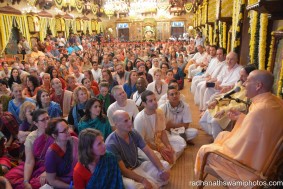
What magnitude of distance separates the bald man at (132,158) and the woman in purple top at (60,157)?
0.38 metres

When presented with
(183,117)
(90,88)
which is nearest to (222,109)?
(183,117)

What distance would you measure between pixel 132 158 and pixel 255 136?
3.93 ft

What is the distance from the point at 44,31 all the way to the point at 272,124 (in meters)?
14.5

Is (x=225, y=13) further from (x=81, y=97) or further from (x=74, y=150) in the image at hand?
(x=74, y=150)

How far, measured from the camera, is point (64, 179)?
239 centimetres

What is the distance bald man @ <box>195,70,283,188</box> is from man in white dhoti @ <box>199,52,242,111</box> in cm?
217

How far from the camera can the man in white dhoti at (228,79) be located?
14.6 feet

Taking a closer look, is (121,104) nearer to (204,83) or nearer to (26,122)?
Result: (26,122)

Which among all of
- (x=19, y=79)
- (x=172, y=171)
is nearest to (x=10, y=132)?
(x=172, y=171)

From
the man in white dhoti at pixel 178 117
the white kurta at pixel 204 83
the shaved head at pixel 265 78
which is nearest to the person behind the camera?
the shaved head at pixel 265 78

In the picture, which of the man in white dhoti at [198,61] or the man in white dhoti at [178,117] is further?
the man in white dhoti at [198,61]

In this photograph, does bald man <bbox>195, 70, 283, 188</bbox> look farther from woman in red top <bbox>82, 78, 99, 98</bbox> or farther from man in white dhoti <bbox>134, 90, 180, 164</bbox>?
woman in red top <bbox>82, 78, 99, 98</bbox>

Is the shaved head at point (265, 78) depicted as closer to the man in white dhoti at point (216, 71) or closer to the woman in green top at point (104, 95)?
the woman in green top at point (104, 95)

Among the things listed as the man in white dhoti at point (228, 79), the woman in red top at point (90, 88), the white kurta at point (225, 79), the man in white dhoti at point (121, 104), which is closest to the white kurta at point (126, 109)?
the man in white dhoti at point (121, 104)
